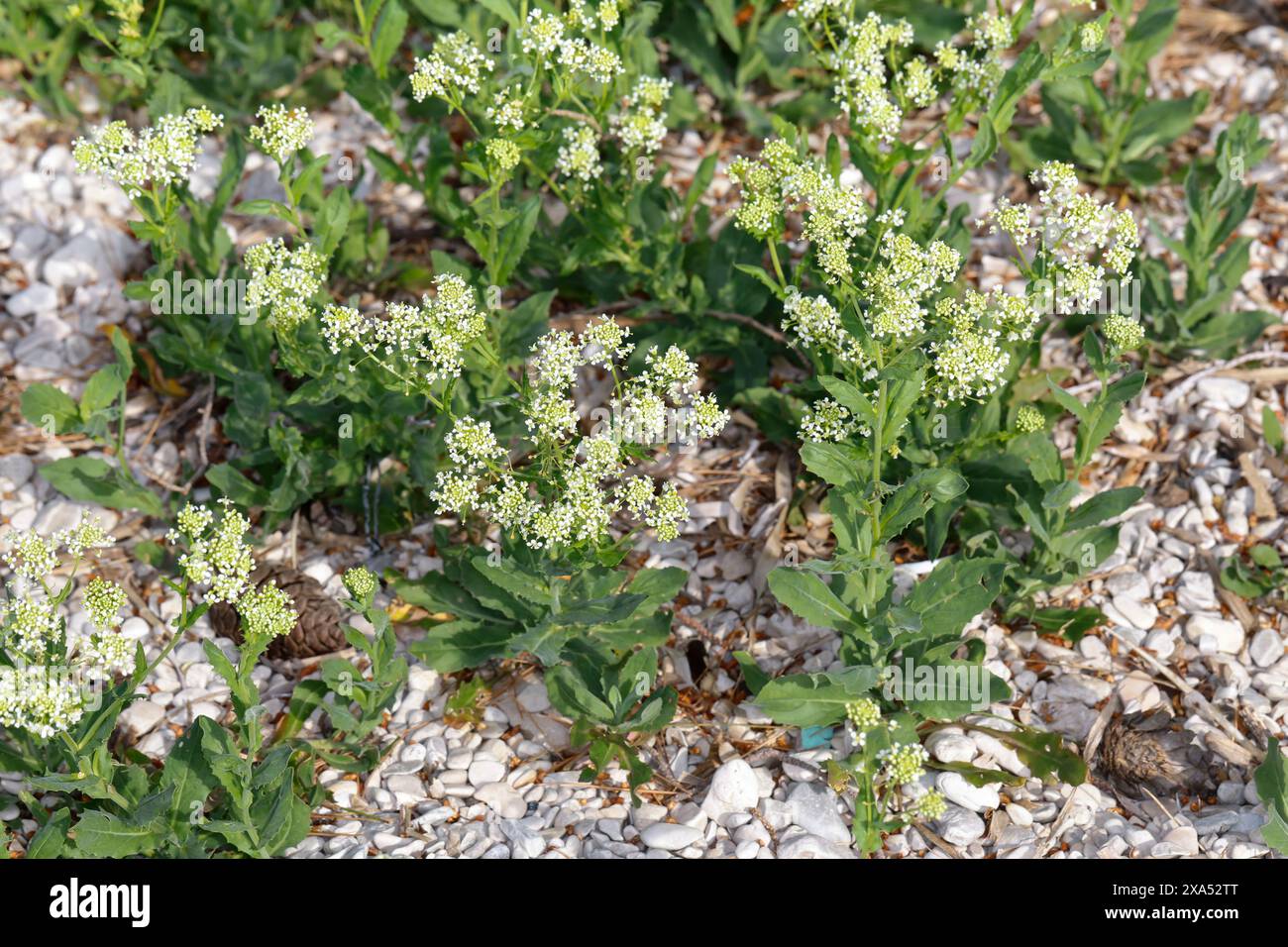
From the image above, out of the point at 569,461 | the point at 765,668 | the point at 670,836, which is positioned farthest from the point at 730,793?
the point at 569,461

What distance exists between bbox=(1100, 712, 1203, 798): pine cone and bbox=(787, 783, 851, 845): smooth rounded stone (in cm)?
86

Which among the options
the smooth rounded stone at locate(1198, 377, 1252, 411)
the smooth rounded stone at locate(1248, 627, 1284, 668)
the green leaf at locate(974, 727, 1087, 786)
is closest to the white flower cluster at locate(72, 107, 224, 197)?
the green leaf at locate(974, 727, 1087, 786)

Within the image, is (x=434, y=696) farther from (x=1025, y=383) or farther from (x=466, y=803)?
(x=1025, y=383)

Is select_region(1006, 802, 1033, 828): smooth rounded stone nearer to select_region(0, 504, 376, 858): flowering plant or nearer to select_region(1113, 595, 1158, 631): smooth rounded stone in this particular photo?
select_region(1113, 595, 1158, 631): smooth rounded stone

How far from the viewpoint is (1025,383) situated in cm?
490

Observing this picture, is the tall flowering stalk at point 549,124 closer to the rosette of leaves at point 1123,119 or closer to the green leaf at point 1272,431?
the rosette of leaves at point 1123,119

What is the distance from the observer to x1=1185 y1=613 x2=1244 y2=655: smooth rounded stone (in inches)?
176

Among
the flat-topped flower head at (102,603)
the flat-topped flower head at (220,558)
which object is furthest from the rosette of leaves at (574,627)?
the flat-topped flower head at (102,603)

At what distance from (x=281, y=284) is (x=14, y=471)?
1616 mm

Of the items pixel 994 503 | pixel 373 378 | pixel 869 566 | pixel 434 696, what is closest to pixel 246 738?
pixel 434 696

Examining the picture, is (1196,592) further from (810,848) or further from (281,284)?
(281,284)

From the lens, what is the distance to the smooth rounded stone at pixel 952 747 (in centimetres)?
418

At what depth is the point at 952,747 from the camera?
13.8 feet

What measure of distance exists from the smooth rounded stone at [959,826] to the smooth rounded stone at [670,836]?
28.4 inches
